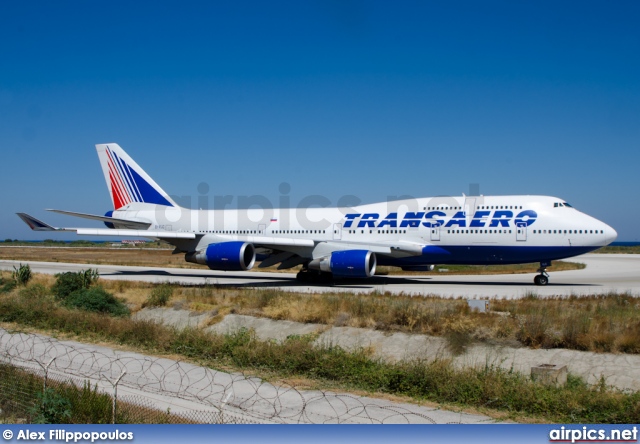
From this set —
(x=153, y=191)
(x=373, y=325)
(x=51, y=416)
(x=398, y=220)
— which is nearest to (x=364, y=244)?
(x=398, y=220)

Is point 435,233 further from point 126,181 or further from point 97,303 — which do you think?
point 126,181

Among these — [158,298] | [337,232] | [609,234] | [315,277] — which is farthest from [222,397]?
[609,234]

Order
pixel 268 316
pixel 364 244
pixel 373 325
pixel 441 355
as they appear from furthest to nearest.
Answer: pixel 364 244, pixel 268 316, pixel 373 325, pixel 441 355

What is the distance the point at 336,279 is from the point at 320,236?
3388 mm

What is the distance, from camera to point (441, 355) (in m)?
13.7

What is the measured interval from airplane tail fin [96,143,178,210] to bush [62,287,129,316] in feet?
49.2

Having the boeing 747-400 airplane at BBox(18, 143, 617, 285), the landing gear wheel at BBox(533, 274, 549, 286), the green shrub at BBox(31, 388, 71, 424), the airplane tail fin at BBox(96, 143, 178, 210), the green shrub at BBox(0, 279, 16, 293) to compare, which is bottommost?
the green shrub at BBox(0, 279, 16, 293)

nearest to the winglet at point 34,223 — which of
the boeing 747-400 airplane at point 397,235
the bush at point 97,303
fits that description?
the boeing 747-400 airplane at point 397,235

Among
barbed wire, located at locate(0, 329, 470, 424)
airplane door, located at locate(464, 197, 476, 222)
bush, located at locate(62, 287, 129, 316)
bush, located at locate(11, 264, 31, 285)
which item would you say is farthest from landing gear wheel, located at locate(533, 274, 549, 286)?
bush, located at locate(11, 264, 31, 285)

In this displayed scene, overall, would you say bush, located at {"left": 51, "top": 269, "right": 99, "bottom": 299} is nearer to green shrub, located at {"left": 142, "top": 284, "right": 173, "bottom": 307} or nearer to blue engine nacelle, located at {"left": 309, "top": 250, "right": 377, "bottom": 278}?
green shrub, located at {"left": 142, "top": 284, "right": 173, "bottom": 307}

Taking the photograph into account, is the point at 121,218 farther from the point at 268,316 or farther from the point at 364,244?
the point at 268,316

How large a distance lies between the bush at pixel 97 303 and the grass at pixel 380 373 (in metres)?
2.70

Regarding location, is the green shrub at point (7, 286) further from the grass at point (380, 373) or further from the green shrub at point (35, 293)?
the grass at point (380, 373)
